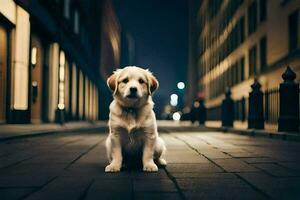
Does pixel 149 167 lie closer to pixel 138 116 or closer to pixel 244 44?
pixel 138 116

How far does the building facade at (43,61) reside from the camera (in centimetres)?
1880

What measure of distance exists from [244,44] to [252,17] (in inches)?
115

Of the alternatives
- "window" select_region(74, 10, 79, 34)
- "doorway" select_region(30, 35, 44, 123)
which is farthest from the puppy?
"window" select_region(74, 10, 79, 34)

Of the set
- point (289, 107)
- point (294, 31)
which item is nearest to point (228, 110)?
point (294, 31)

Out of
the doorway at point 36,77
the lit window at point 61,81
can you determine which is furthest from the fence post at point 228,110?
the lit window at point 61,81

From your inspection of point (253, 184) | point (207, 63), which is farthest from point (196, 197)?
point (207, 63)

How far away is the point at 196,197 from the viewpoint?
11.9ft

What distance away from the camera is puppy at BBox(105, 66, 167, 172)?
4758 mm

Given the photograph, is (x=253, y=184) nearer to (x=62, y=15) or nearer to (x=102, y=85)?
(x=62, y=15)

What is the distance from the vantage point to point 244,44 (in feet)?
116

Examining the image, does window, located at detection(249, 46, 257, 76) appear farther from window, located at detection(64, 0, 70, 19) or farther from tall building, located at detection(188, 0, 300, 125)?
window, located at detection(64, 0, 70, 19)

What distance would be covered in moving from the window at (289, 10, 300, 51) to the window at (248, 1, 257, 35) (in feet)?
27.3

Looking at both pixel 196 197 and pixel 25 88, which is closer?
pixel 196 197

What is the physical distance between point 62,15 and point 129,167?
2502 cm
